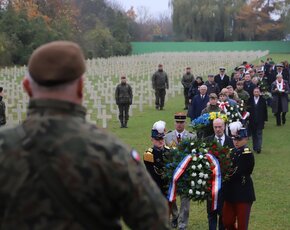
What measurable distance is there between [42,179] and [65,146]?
0.50 ft

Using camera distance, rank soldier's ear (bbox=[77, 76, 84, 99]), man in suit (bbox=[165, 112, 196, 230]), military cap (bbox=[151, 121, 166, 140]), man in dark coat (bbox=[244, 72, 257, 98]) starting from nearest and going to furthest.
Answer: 1. soldier's ear (bbox=[77, 76, 84, 99])
2. military cap (bbox=[151, 121, 166, 140])
3. man in suit (bbox=[165, 112, 196, 230])
4. man in dark coat (bbox=[244, 72, 257, 98])

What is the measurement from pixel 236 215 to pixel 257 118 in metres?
7.79

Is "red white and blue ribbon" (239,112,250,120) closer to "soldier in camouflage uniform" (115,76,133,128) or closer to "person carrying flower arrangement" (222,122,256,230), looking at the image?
"soldier in camouflage uniform" (115,76,133,128)

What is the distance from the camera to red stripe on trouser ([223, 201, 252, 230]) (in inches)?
281

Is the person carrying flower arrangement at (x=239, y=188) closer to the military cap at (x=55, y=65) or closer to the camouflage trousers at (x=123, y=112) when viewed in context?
the military cap at (x=55, y=65)

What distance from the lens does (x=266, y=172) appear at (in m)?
12.4

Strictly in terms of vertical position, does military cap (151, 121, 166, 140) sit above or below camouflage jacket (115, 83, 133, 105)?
above

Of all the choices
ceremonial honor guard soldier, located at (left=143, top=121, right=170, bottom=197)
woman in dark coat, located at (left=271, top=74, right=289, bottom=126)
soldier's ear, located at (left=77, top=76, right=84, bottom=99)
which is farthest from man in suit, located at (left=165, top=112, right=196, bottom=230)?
woman in dark coat, located at (left=271, top=74, right=289, bottom=126)

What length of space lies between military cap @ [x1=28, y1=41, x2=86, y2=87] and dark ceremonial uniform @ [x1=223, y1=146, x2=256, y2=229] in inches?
190

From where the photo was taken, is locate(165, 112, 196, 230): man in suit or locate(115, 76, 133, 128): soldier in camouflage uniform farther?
locate(115, 76, 133, 128): soldier in camouflage uniform

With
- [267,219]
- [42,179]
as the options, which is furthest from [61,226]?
[267,219]

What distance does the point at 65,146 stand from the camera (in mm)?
2471

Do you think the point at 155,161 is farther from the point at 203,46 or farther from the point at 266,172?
the point at 203,46

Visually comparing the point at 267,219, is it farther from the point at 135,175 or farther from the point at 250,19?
the point at 250,19
